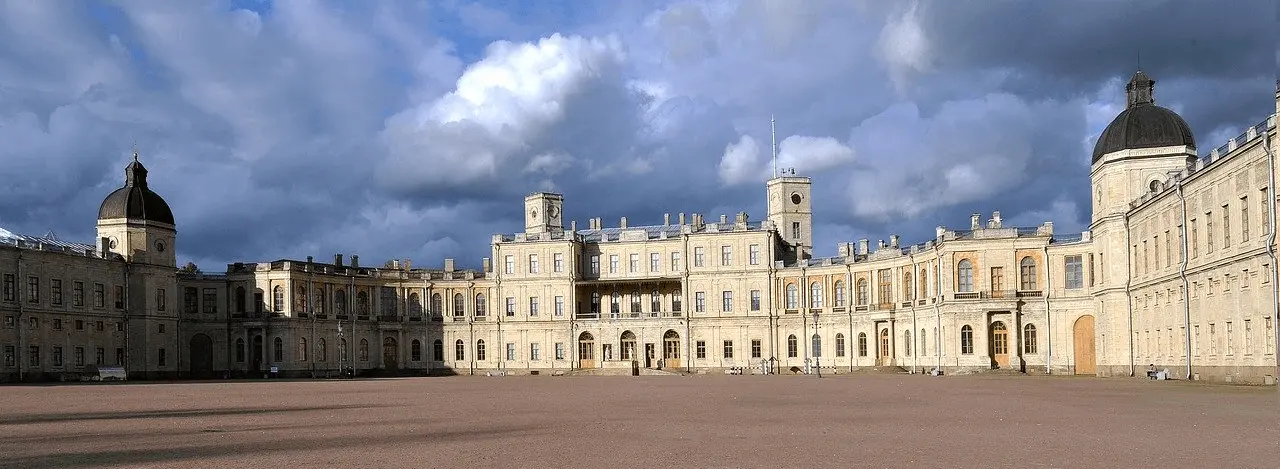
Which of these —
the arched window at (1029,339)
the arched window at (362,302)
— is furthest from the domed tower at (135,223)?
the arched window at (1029,339)

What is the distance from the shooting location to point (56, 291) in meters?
71.9

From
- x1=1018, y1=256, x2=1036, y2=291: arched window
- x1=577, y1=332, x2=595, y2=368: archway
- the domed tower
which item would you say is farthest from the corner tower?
the domed tower

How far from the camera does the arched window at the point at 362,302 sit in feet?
307

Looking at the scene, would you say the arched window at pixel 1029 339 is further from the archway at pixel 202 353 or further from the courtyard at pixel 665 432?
the archway at pixel 202 353

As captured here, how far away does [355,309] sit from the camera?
303 feet

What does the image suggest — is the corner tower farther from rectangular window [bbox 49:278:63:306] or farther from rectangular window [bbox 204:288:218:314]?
rectangular window [bbox 49:278:63:306]

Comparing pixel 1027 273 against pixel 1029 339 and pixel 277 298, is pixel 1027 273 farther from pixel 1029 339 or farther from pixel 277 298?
pixel 277 298

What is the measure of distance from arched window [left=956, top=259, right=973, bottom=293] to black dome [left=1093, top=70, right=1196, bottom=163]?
434 inches

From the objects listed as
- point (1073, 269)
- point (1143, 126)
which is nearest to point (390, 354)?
point (1073, 269)

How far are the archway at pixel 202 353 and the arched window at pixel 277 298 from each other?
5291 mm

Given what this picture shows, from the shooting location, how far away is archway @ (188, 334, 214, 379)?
8750cm

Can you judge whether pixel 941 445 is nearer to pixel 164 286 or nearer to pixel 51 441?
pixel 51 441

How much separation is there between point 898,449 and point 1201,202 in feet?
122

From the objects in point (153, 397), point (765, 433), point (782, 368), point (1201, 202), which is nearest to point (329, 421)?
point (765, 433)
